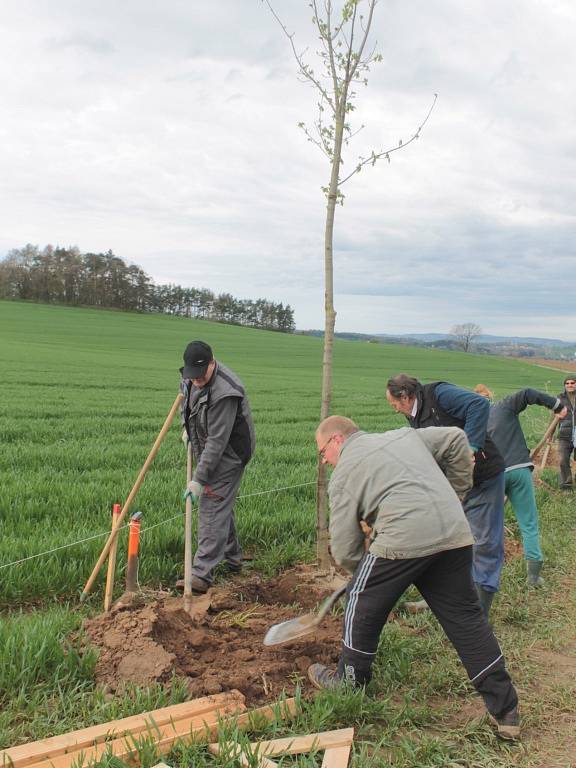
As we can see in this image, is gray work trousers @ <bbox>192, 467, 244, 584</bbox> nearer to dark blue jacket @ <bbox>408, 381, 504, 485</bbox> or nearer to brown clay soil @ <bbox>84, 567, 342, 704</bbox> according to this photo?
brown clay soil @ <bbox>84, 567, 342, 704</bbox>

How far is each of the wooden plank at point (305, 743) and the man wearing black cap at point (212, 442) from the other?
2.15 m

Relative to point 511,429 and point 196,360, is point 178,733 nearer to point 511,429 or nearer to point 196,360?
point 196,360

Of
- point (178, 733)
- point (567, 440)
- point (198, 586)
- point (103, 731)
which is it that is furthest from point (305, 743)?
point (567, 440)

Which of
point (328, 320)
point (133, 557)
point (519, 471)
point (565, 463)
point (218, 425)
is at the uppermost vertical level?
point (328, 320)

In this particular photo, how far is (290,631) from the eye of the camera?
4113 millimetres

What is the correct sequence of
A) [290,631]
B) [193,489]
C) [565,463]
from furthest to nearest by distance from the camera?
[565,463]
[193,489]
[290,631]

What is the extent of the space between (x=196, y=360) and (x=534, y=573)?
12.6ft

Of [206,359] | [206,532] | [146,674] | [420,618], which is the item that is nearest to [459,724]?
[420,618]

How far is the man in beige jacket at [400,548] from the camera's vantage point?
329 centimetres

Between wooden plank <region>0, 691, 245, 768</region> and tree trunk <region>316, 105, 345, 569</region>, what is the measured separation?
84.4 inches

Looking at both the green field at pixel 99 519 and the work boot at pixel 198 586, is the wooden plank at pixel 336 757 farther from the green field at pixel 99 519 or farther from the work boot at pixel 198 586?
the work boot at pixel 198 586

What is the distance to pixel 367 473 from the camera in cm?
333

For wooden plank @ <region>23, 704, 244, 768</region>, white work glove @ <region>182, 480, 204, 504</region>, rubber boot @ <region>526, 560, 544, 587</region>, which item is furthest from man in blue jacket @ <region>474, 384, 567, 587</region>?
wooden plank @ <region>23, 704, 244, 768</region>

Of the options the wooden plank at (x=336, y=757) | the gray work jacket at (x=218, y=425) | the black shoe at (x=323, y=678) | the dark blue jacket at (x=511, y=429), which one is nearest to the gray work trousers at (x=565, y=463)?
the dark blue jacket at (x=511, y=429)
